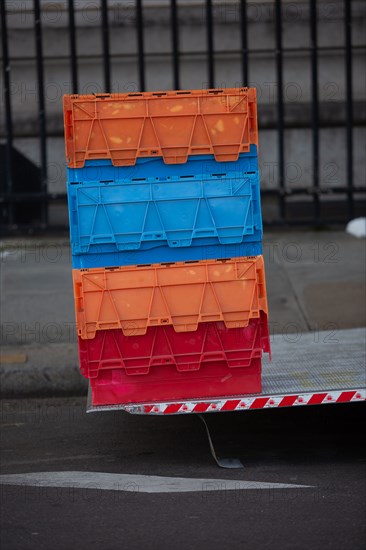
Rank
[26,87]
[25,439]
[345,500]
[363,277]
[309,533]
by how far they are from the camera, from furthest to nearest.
Answer: 1. [26,87]
2. [363,277]
3. [25,439]
4. [345,500]
5. [309,533]

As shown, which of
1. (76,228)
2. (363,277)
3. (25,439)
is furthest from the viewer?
(363,277)

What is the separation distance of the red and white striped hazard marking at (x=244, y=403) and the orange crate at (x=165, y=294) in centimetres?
45

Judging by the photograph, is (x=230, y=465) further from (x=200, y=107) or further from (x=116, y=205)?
(x=200, y=107)

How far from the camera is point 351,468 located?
6223mm

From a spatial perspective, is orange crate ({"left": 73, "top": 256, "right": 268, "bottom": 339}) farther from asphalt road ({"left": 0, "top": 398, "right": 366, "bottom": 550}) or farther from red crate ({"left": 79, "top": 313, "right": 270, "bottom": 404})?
asphalt road ({"left": 0, "top": 398, "right": 366, "bottom": 550})

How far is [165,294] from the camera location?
20.2 ft

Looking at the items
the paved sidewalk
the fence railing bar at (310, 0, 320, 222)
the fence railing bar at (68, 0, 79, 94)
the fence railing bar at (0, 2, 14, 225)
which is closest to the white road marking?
the paved sidewalk

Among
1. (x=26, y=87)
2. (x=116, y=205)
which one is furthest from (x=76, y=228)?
(x=26, y=87)

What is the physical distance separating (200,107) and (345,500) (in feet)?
7.89

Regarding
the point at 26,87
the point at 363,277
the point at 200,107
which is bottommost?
the point at 363,277

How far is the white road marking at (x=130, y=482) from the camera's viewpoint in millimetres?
5863

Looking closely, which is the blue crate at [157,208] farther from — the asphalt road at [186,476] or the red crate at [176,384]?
the asphalt road at [186,476]

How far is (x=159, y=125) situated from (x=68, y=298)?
172 inches

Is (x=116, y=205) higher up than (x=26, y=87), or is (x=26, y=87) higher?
(x=26, y=87)
